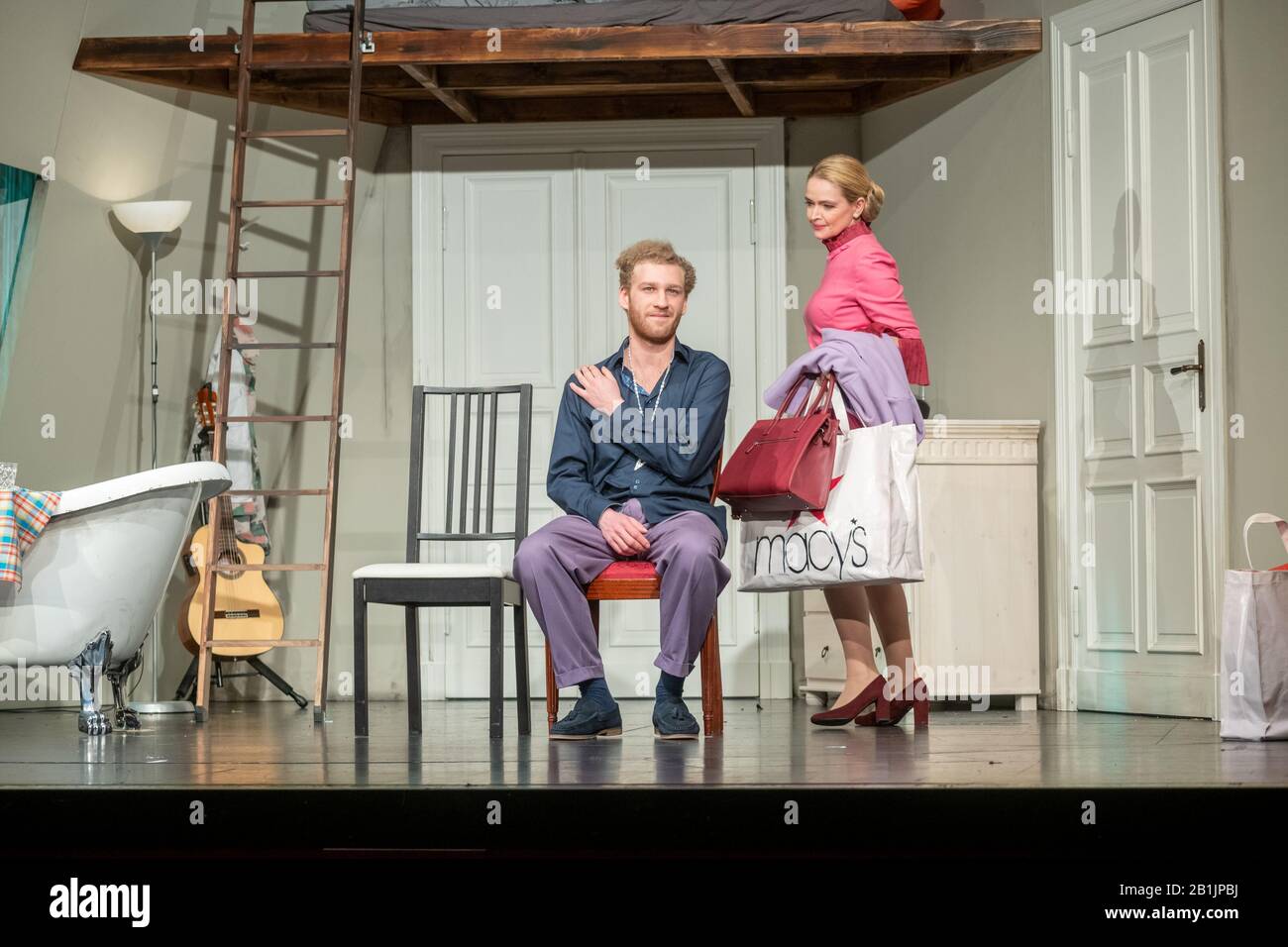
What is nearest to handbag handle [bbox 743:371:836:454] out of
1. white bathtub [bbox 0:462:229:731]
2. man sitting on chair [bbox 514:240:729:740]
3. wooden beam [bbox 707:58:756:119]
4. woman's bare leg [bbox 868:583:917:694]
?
man sitting on chair [bbox 514:240:729:740]

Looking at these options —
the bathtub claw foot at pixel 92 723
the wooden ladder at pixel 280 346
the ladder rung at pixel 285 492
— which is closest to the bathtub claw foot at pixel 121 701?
the bathtub claw foot at pixel 92 723

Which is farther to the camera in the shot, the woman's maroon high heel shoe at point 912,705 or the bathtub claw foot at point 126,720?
the bathtub claw foot at point 126,720

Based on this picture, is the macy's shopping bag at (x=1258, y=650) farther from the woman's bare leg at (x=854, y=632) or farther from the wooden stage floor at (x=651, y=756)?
the woman's bare leg at (x=854, y=632)

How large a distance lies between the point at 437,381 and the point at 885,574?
10.0 feet

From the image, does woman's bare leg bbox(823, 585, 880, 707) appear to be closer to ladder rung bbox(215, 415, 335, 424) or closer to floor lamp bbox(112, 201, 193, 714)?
ladder rung bbox(215, 415, 335, 424)

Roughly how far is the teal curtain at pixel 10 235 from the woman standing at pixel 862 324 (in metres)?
3.05

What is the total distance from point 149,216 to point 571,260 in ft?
5.83

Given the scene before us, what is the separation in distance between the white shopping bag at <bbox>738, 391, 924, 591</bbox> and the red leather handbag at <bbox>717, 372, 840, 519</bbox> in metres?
0.06

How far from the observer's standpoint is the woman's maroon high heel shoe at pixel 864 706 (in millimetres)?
4152

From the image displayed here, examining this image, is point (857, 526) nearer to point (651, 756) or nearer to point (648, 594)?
point (648, 594)

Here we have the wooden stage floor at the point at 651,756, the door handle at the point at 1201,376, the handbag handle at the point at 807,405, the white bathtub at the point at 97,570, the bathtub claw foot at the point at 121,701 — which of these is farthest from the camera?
the door handle at the point at 1201,376

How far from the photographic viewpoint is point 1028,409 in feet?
18.4
